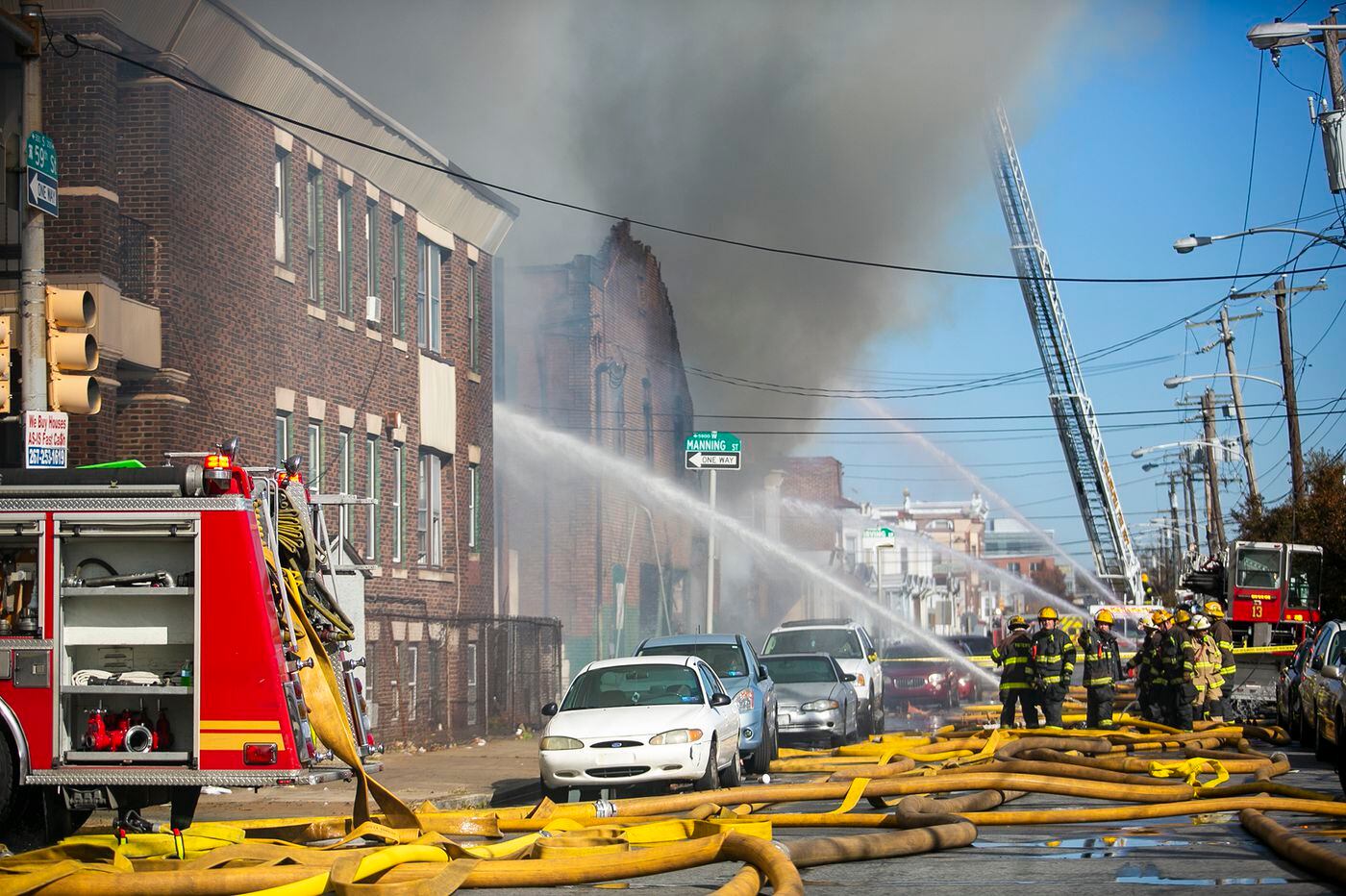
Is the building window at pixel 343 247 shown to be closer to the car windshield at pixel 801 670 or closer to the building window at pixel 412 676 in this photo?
the building window at pixel 412 676

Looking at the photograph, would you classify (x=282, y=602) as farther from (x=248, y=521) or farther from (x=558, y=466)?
(x=558, y=466)

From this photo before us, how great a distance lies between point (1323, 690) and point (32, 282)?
43.1 ft

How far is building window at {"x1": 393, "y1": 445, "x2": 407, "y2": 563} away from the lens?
22.7 m

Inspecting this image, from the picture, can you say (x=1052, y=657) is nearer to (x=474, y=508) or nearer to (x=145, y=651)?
(x=474, y=508)

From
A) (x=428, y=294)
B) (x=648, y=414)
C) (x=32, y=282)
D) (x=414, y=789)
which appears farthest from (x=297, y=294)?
(x=648, y=414)

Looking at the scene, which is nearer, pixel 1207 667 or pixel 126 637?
pixel 126 637

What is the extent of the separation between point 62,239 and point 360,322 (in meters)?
6.28

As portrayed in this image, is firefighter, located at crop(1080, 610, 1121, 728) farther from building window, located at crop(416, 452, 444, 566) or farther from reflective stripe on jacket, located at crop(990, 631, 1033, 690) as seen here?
building window, located at crop(416, 452, 444, 566)

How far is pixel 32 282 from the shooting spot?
1117 centimetres

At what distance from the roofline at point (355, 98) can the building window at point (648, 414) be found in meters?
11.2

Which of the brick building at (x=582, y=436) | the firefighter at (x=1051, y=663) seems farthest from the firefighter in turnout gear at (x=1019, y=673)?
the brick building at (x=582, y=436)

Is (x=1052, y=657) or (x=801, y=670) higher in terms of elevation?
(x=1052, y=657)

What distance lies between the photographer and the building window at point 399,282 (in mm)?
22906

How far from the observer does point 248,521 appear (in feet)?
31.5
